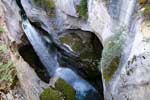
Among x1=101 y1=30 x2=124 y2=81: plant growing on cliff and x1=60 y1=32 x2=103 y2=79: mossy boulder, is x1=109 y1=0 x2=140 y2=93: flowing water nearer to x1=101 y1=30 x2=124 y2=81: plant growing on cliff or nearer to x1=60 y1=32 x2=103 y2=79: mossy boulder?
x1=101 y1=30 x2=124 y2=81: plant growing on cliff

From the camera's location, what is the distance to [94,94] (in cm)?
1020

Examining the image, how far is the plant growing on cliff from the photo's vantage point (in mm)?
7176

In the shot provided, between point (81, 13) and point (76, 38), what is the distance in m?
1.02

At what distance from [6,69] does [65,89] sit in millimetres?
4021

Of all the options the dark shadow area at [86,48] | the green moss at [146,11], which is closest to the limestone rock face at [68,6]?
the dark shadow area at [86,48]

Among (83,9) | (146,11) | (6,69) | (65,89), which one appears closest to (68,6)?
(83,9)

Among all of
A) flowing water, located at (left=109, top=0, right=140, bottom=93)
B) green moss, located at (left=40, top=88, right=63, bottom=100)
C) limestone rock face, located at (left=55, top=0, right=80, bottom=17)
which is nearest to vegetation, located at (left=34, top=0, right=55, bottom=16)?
limestone rock face, located at (left=55, top=0, right=80, bottom=17)

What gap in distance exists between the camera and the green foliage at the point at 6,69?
5828mm

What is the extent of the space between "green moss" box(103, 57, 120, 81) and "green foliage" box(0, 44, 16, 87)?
231 centimetres

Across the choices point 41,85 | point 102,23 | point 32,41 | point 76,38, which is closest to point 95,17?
point 102,23

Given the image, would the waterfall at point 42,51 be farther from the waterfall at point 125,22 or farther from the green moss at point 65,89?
the waterfall at point 125,22

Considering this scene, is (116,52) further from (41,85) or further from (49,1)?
(49,1)

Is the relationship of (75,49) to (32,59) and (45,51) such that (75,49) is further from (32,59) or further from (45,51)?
(32,59)

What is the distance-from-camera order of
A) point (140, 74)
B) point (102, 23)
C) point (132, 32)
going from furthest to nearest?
point (102, 23) → point (132, 32) → point (140, 74)
